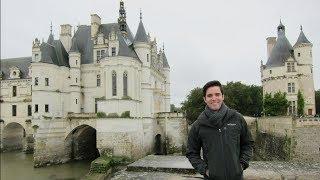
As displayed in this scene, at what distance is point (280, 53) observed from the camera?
33312 mm

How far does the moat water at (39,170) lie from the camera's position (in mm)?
25419

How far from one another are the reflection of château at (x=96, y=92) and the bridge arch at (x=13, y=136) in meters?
12.2

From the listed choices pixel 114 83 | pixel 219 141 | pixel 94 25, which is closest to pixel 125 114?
pixel 114 83

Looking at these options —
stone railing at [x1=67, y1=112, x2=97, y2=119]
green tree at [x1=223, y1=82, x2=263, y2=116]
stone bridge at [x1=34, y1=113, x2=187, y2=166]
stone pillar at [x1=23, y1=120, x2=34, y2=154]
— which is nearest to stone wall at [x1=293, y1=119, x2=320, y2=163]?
stone bridge at [x1=34, y1=113, x2=187, y2=166]

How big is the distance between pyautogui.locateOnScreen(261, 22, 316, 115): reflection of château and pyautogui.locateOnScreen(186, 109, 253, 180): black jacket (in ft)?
99.2

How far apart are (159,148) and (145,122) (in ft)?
18.3

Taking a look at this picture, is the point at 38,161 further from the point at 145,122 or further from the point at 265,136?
the point at 265,136

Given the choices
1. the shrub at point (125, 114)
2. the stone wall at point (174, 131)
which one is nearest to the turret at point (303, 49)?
the stone wall at point (174, 131)

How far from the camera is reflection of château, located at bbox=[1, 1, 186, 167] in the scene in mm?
27234

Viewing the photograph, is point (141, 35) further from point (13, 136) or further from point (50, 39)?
point (13, 136)

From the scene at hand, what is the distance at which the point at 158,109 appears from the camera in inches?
1444

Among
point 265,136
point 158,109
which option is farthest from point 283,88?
point 158,109

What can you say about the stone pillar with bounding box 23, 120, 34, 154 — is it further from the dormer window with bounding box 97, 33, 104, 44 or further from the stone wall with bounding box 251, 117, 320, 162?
the stone wall with bounding box 251, 117, 320, 162

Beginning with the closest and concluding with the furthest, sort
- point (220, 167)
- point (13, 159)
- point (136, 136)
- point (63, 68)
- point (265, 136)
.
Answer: point (220, 167)
point (136, 136)
point (265, 136)
point (63, 68)
point (13, 159)
